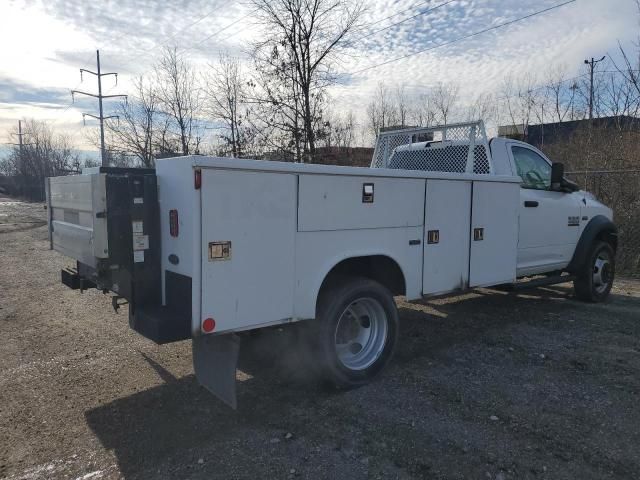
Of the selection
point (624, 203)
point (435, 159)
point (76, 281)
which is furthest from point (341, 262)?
Answer: point (624, 203)

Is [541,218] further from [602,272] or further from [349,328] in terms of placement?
[349,328]

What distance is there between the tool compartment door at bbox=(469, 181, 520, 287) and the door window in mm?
619

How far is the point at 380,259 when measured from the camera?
14.9 feet

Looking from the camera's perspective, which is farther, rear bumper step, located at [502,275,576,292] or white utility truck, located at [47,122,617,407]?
rear bumper step, located at [502,275,576,292]

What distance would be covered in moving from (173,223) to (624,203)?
11.5m

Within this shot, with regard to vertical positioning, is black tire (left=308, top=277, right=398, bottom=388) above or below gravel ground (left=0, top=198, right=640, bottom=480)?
above

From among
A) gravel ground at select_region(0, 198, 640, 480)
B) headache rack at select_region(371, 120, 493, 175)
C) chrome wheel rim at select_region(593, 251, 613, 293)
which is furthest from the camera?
chrome wheel rim at select_region(593, 251, 613, 293)

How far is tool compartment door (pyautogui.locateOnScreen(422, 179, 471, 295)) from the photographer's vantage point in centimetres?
479

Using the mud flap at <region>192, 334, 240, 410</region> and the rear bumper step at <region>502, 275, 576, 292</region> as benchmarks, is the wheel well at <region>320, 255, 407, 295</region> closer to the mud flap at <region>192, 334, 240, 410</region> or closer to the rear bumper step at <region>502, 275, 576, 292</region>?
the mud flap at <region>192, 334, 240, 410</region>

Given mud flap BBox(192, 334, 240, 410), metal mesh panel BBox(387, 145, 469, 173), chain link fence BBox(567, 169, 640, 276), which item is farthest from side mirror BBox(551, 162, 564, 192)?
chain link fence BBox(567, 169, 640, 276)

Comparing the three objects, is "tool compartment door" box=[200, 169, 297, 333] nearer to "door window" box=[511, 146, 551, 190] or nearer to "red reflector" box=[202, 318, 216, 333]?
"red reflector" box=[202, 318, 216, 333]

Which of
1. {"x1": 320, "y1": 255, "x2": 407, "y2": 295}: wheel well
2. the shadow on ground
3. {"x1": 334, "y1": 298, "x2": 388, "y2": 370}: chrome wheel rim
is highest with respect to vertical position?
{"x1": 320, "y1": 255, "x2": 407, "y2": 295}: wheel well

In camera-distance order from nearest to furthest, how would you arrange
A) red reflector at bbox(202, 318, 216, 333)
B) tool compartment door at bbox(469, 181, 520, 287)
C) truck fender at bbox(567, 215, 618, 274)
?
red reflector at bbox(202, 318, 216, 333)
tool compartment door at bbox(469, 181, 520, 287)
truck fender at bbox(567, 215, 618, 274)

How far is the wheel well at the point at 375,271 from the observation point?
14.2 feet
